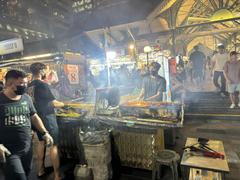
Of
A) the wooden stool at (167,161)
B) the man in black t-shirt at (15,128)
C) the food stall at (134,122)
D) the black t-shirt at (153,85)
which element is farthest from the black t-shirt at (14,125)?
the black t-shirt at (153,85)

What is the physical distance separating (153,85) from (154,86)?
39 mm

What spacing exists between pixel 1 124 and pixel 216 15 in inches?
529

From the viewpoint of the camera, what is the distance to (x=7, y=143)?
2455mm

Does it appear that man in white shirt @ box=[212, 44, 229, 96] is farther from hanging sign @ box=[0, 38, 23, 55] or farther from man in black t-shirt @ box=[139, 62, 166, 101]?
hanging sign @ box=[0, 38, 23, 55]

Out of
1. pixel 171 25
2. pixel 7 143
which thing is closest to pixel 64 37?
pixel 171 25

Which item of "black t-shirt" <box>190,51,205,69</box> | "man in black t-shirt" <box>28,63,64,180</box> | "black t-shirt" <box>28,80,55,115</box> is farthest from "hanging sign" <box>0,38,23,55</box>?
"black t-shirt" <box>190,51,205,69</box>

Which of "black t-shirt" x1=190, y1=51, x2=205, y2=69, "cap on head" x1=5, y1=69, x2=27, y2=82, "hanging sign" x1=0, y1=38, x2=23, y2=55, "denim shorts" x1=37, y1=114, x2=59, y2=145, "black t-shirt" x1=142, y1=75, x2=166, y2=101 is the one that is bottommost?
"denim shorts" x1=37, y1=114, x2=59, y2=145

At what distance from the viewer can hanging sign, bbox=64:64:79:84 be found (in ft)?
30.6

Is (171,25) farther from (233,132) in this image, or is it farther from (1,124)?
(1,124)

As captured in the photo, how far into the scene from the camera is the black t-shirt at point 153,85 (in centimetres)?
490

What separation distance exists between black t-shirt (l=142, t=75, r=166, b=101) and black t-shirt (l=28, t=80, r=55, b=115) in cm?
258

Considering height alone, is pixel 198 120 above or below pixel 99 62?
below

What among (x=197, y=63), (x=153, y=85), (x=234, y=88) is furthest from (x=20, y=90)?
(x=197, y=63)

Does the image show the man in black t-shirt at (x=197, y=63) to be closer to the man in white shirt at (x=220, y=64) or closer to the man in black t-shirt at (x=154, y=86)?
the man in white shirt at (x=220, y=64)
